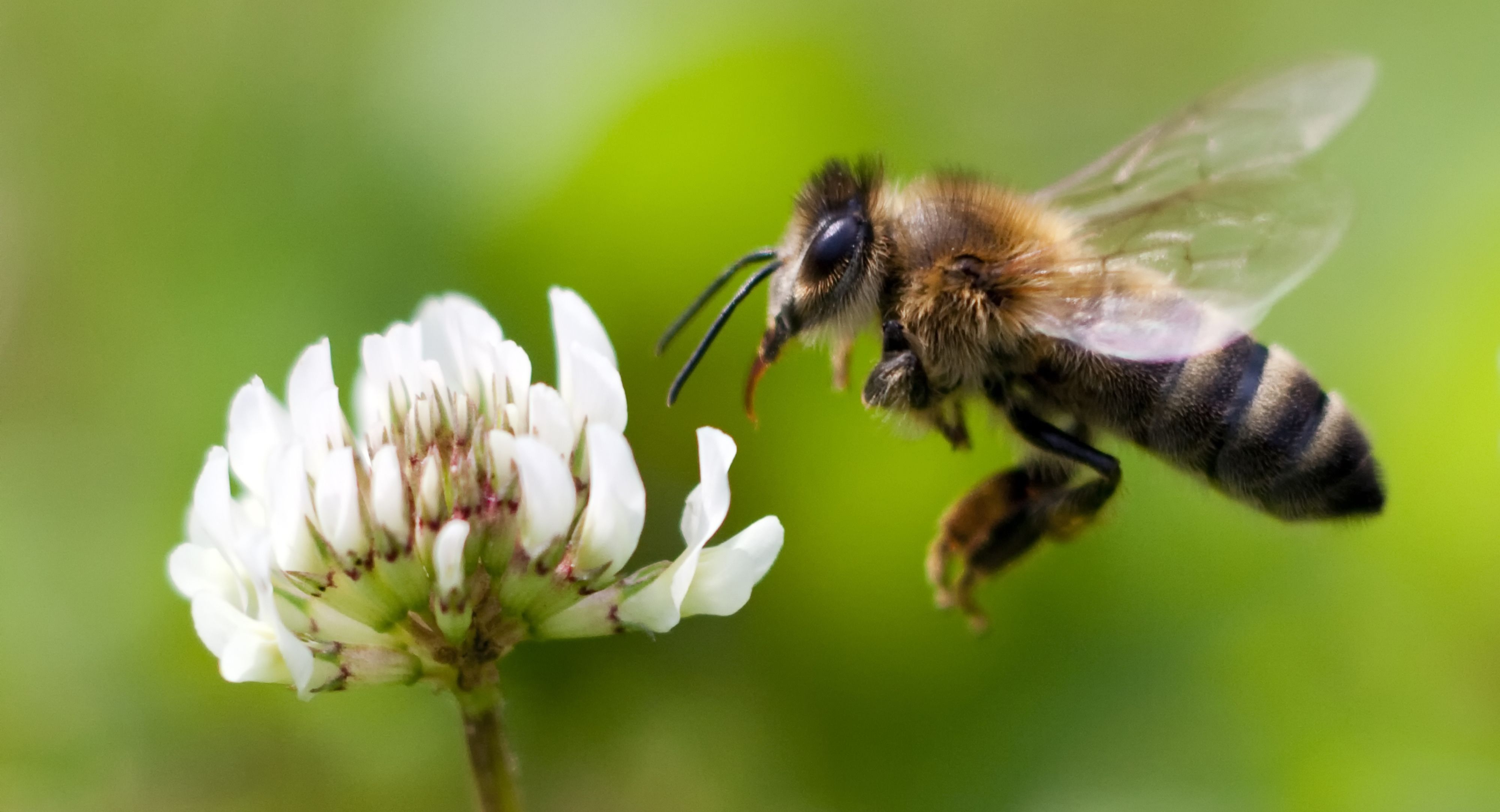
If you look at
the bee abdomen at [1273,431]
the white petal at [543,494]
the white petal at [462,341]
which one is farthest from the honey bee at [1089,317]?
the white petal at [543,494]

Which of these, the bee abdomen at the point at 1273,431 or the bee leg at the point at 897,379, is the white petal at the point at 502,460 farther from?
the bee abdomen at the point at 1273,431

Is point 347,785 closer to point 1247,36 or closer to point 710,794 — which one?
point 710,794

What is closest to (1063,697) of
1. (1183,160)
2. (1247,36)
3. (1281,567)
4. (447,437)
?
(1281,567)

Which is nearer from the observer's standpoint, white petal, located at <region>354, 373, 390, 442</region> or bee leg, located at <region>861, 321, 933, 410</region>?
white petal, located at <region>354, 373, 390, 442</region>

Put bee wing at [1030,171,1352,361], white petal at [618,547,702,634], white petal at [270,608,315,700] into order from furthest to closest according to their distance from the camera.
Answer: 1. bee wing at [1030,171,1352,361]
2. white petal at [618,547,702,634]
3. white petal at [270,608,315,700]

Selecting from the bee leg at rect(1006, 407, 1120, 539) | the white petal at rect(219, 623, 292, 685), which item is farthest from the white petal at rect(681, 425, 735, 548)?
the bee leg at rect(1006, 407, 1120, 539)

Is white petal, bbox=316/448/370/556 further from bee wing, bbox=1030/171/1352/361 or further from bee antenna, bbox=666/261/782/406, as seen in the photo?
bee wing, bbox=1030/171/1352/361

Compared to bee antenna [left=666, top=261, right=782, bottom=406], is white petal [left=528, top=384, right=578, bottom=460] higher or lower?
lower
